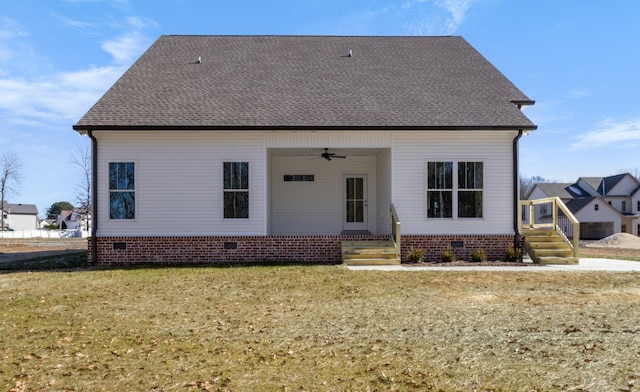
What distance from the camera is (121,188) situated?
1313 centimetres

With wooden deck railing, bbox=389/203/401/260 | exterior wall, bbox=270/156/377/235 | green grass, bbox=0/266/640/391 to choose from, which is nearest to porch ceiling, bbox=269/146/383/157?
exterior wall, bbox=270/156/377/235

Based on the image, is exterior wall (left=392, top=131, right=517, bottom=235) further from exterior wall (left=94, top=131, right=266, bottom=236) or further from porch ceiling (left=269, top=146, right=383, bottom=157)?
exterior wall (left=94, top=131, right=266, bottom=236)

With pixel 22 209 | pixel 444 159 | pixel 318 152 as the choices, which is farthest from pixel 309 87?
pixel 22 209

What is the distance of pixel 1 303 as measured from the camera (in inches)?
302

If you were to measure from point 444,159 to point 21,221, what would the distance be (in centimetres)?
8697

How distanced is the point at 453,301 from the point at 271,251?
6.62 m

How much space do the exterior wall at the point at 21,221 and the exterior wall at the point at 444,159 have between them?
8175 cm

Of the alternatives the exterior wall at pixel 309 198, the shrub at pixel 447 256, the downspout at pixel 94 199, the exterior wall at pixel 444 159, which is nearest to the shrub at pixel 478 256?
the shrub at pixel 447 256

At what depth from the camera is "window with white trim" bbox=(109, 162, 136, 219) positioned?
517 inches

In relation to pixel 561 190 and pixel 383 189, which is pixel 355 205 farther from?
pixel 561 190

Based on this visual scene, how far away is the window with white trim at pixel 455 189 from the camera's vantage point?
13492 mm

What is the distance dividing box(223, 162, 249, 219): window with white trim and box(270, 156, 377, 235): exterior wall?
264cm

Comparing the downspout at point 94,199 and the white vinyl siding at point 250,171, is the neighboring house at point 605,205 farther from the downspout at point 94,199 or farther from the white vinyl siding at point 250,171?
the downspout at point 94,199

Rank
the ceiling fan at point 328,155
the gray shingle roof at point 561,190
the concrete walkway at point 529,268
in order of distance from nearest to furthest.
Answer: the concrete walkway at point 529,268
the ceiling fan at point 328,155
the gray shingle roof at point 561,190
